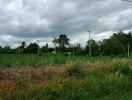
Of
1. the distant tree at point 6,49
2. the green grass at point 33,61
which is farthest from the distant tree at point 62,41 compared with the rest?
the green grass at point 33,61

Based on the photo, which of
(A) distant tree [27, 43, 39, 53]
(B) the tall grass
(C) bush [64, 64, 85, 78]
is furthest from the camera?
(A) distant tree [27, 43, 39, 53]

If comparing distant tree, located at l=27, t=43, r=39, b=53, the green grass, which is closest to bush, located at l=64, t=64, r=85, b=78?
the green grass

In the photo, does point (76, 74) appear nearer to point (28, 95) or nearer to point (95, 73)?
point (95, 73)

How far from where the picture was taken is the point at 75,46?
66938 millimetres

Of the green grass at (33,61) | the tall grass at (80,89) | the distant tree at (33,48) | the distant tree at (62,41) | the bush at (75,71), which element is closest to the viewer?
the tall grass at (80,89)

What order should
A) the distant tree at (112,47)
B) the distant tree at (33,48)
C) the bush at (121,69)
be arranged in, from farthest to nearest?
1. the distant tree at (33,48)
2. the distant tree at (112,47)
3. the bush at (121,69)

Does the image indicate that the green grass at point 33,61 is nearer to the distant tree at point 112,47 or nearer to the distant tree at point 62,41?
the distant tree at point 112,47

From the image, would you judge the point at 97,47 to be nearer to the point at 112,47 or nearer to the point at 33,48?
the point at 112,47

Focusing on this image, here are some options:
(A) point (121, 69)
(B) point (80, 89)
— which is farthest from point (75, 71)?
(B) point (80, 89)

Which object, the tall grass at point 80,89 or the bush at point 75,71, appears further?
the bush at point 75,71

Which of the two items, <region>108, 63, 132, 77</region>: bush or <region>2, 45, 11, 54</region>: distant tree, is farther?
<region>2, 45, 11, 54</region>: distant tree

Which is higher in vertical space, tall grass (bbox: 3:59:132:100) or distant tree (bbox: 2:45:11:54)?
distant tree (bbox: 2:45:11:54)

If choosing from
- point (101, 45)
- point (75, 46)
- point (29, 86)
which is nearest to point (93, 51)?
point (101, 45)

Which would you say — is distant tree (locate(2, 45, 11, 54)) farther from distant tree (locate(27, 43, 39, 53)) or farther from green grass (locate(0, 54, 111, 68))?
green grass (locate(0, 54, 111, 68))
